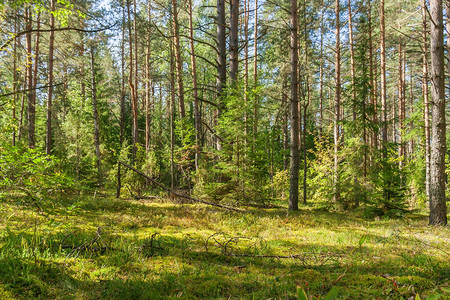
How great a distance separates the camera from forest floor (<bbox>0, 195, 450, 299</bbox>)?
262 centimetres

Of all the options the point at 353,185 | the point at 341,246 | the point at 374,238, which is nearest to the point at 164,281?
the point at 341,246

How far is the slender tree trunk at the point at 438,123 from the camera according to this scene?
7363mm

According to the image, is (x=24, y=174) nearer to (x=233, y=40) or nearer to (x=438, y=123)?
(x=233, y=40)

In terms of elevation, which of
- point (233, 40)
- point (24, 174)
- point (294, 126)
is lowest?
point (24, 174)

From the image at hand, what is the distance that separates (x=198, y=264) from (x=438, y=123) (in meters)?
8.11

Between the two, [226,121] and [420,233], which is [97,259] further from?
[420,233]

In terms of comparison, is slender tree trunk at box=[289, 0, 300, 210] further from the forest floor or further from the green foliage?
the green foliage

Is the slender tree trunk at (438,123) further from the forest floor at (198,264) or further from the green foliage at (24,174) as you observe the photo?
the green foliage at (24,174)

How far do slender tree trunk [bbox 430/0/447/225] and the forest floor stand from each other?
2.01 m

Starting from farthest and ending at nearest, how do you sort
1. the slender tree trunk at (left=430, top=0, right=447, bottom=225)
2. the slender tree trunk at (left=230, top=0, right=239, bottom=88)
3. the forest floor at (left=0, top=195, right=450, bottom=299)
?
the slender tree trunk at (left=230, top=0, right=239, bottom=88) < the slender tree trunk at (left=430, top=0, right=447, bottom=225) < the forest floor at (left=0, top=195, right=450, bottom=299)

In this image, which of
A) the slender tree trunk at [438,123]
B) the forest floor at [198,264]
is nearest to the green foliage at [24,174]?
the forest floor at [198,264]

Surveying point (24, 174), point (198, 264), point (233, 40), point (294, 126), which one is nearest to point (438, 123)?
point (294, 126)

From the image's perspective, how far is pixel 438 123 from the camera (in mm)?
7395

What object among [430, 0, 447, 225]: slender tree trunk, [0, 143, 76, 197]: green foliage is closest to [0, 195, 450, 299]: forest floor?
[0, 143, 76, 197]: green foliage
